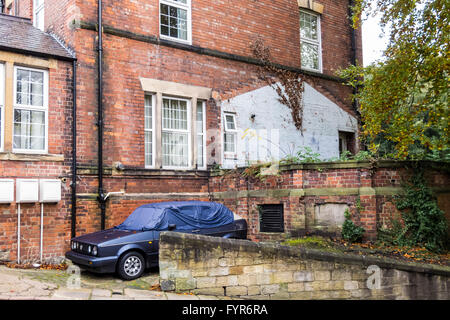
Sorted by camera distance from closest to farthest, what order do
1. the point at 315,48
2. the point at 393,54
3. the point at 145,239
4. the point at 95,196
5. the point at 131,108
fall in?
1. the point at 145,239
2. the point at 393,54
3. the point at 95,196
4. the point at 131,108
5. the point at 315,48

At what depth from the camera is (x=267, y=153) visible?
584 inches

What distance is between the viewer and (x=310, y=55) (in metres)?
17.0

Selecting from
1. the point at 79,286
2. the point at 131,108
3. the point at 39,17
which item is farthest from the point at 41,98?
the point at 79,286

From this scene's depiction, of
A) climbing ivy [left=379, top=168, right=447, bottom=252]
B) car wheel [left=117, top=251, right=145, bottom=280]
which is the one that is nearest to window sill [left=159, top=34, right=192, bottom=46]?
car wheel [left=117, top=251, right=145, bottom=280]

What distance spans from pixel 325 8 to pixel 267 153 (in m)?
7.00

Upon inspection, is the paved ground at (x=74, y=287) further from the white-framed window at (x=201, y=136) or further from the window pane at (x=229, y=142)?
the window pane at (x=229, y=142)

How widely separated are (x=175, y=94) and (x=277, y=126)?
4.08m

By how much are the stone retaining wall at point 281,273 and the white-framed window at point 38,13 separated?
942cm

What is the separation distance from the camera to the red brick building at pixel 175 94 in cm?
1149

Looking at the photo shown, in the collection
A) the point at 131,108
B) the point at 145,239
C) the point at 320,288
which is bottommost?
the point at 320,288

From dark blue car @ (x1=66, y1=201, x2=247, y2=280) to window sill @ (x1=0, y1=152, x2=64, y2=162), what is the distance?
7.67 ft

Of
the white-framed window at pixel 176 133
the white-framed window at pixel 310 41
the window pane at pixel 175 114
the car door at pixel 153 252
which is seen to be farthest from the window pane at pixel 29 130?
the white-framed window at pixel 310 41

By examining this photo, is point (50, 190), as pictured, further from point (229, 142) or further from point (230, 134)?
point (230, 134)

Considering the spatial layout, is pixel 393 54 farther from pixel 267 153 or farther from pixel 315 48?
pixel 315 48
